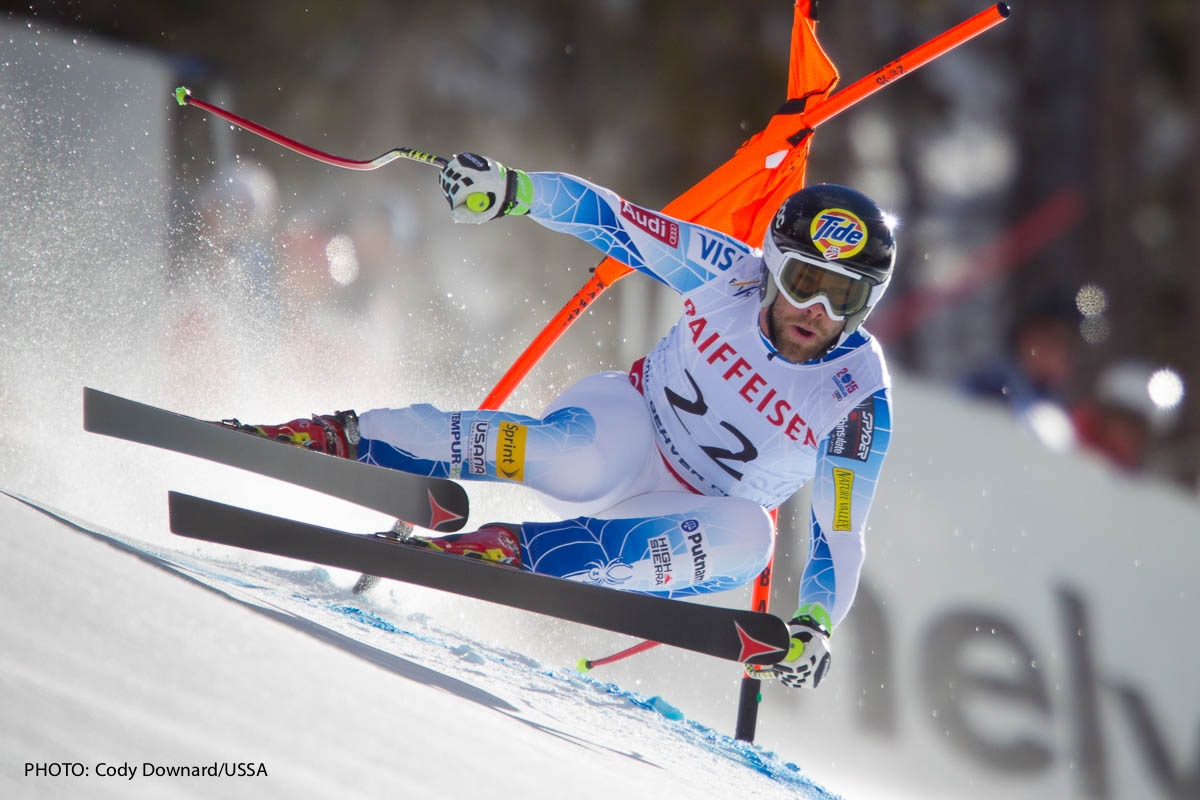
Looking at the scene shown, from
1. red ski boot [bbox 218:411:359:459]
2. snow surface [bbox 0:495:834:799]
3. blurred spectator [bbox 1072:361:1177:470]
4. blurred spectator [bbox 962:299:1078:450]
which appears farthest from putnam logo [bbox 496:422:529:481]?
blurred spectator [bbox 1072:361:1177:470]

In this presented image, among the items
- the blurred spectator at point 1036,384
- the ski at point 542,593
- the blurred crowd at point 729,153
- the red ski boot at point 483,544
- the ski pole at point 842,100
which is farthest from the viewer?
the blurred crowd at point 729,153

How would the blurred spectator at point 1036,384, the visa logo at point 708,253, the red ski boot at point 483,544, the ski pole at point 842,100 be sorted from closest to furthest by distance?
the red ski boot at point 483,544 → the visa logo at point 708,253 → the ski pole at point 842,100 → the blurred spectator at point 1036,384

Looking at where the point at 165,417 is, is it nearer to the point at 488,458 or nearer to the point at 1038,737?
the point at 488,458

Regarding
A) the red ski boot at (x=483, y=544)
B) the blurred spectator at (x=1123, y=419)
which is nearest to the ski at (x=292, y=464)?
the red ski boot at (x=483, y=544)

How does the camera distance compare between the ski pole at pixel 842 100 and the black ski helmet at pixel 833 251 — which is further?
the ski pole at pixel 842 100

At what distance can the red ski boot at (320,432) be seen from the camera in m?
2.35

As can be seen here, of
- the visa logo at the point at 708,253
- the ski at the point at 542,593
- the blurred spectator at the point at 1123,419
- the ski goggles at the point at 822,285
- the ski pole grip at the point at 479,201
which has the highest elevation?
the ski pole grip at the point at 479,201

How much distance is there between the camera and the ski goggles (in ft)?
7.71

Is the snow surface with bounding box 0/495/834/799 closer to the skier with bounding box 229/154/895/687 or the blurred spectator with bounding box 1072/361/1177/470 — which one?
the skier with bounding box 229/154/895/687

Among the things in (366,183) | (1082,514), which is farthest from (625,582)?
(366,183)

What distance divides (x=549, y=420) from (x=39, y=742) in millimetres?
1537

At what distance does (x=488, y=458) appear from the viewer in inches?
96.1

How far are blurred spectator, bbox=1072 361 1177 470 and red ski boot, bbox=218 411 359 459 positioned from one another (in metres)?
3.24

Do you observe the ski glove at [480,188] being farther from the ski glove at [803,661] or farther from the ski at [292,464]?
the ski glove at [803,661]
